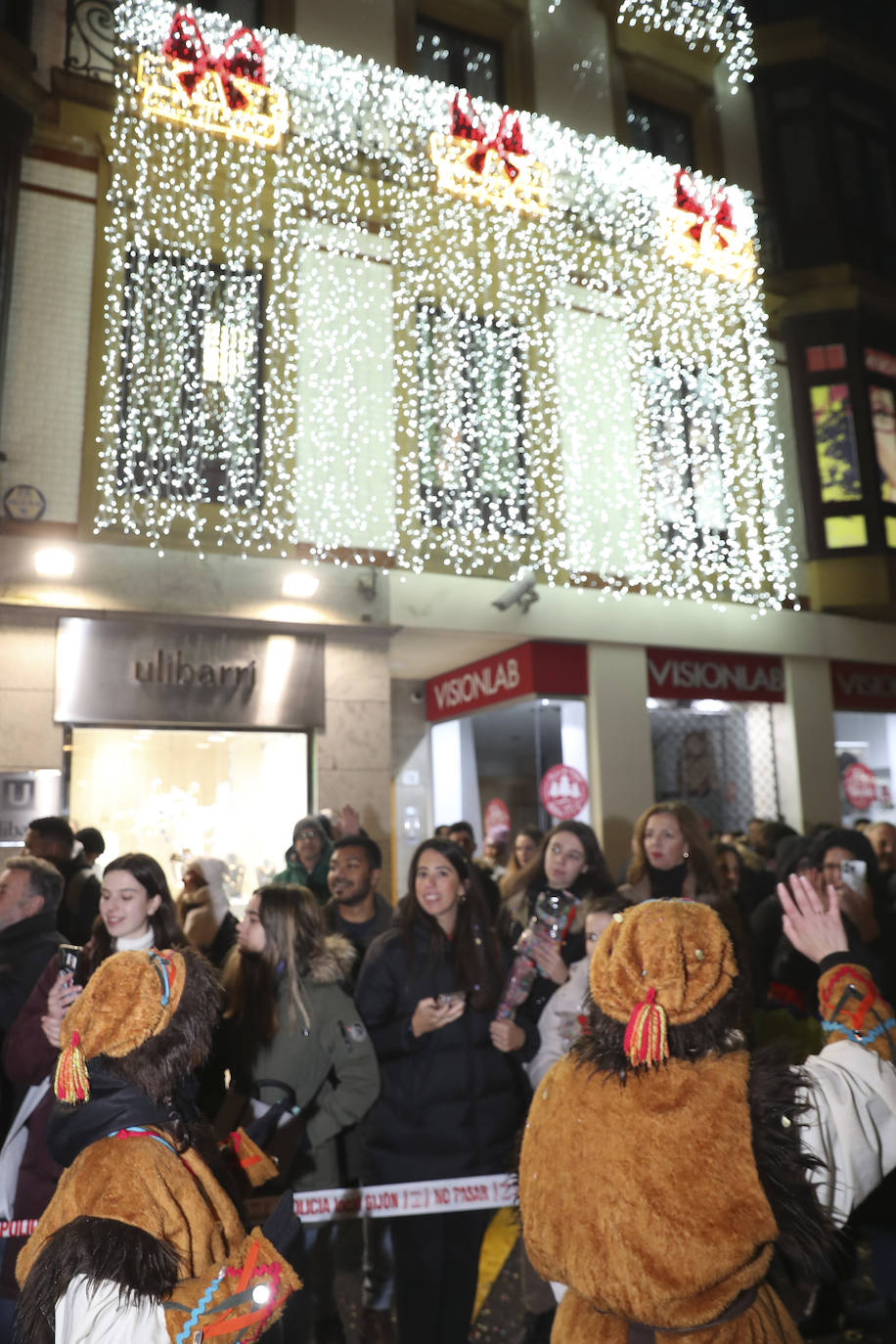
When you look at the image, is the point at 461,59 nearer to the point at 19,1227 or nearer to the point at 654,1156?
the point at 19,1227

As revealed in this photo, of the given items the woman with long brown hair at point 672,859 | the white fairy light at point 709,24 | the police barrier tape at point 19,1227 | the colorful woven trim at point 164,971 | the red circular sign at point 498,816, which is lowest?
the police barrier tape at point 19,1227

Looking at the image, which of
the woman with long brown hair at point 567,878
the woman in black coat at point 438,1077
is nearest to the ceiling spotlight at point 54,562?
the woman with long brown hair at point 567,878

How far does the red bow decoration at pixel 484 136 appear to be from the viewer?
12.3m

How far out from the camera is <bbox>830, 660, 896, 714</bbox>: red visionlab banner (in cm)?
1456

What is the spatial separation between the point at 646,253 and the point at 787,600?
5.31m

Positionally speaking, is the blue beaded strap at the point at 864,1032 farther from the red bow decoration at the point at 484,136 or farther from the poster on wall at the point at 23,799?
the red bow decoration at the point at 484,136

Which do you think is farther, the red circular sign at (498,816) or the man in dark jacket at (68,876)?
the red circular sign at (498,816)

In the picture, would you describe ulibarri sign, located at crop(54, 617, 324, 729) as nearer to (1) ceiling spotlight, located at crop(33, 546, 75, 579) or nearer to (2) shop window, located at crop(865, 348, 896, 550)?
(1) ceiling spotlight, located at crop(33, 546, 75, 579)

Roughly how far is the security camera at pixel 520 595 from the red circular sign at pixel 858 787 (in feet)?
20.1

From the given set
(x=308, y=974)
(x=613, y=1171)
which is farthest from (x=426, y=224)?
(x=613, y=1171)

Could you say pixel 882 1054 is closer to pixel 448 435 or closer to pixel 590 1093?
pixel 590 1093

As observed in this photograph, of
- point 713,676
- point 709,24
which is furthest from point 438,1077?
point 709,24

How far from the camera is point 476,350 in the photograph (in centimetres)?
1257

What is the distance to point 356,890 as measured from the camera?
5875 mm
